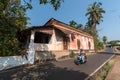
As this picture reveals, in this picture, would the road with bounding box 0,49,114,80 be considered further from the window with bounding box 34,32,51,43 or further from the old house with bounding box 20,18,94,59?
the window with bounding box 34,32,51,43

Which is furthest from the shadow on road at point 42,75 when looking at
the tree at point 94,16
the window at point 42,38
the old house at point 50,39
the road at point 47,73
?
the tree at point 94,16

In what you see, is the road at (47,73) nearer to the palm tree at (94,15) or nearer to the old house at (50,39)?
the old house at (50,39)

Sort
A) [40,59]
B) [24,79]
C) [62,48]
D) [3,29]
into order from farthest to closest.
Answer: [62,48] < [40,59] < [3,29] < [24,79]

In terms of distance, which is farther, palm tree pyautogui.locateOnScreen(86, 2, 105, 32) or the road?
palm tree pyautogui.locateOnScreen(86, 2, 105, 32)

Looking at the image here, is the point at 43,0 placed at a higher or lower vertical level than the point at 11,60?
higher

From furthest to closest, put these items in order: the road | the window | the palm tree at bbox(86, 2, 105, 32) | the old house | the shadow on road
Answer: the palm tree at bbox(86, 2, 105, 32), the window, the old house, the road, the shadow on road

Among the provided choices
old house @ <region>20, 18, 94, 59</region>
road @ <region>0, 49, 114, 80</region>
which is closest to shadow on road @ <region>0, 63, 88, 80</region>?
road @ <region>0, 49, 114, 80</region>

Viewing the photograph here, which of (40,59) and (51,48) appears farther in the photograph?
(51,48)

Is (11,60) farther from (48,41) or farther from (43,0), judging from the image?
(48,41)

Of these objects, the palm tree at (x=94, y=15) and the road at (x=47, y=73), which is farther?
the palm tree at (x=94, y=15)

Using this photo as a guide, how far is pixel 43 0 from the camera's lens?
1112cm

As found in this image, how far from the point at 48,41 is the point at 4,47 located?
962 cm

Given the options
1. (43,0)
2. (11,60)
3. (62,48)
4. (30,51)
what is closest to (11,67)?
(11,60)

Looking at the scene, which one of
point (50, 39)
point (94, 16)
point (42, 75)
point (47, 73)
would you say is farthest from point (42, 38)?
point (94, 16)
